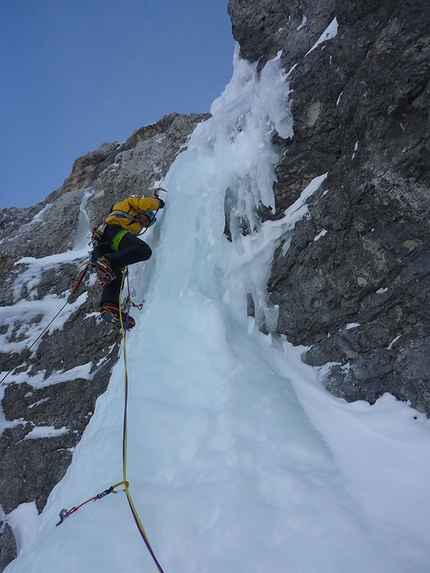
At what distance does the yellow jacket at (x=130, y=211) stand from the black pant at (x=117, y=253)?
0.13 meters

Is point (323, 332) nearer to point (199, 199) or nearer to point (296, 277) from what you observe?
point (296, 277)

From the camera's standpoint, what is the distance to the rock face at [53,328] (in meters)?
5.17

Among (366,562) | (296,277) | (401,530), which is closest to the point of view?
(366,562)

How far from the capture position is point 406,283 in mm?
2975

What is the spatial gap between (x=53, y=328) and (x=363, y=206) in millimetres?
5168

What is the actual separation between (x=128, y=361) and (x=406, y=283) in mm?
2587

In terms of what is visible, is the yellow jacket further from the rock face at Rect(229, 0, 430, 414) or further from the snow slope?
the rock face at Rect(229, 0, 430, 414)

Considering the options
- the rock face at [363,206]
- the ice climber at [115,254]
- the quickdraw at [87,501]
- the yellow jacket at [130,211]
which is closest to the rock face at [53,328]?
the ice climber at [115,254]

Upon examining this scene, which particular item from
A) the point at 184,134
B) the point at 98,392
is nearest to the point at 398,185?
the point at 98,392

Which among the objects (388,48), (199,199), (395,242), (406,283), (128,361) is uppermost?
(199,199)

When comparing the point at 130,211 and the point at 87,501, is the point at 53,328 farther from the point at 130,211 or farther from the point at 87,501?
the point at 87,501

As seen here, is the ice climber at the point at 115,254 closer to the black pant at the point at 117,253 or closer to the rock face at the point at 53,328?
the black pant at the point at 117,253

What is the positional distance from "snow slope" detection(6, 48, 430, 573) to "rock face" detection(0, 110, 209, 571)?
165cm

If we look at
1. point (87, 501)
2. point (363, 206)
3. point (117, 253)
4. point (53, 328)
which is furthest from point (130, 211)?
point (87, 501)
